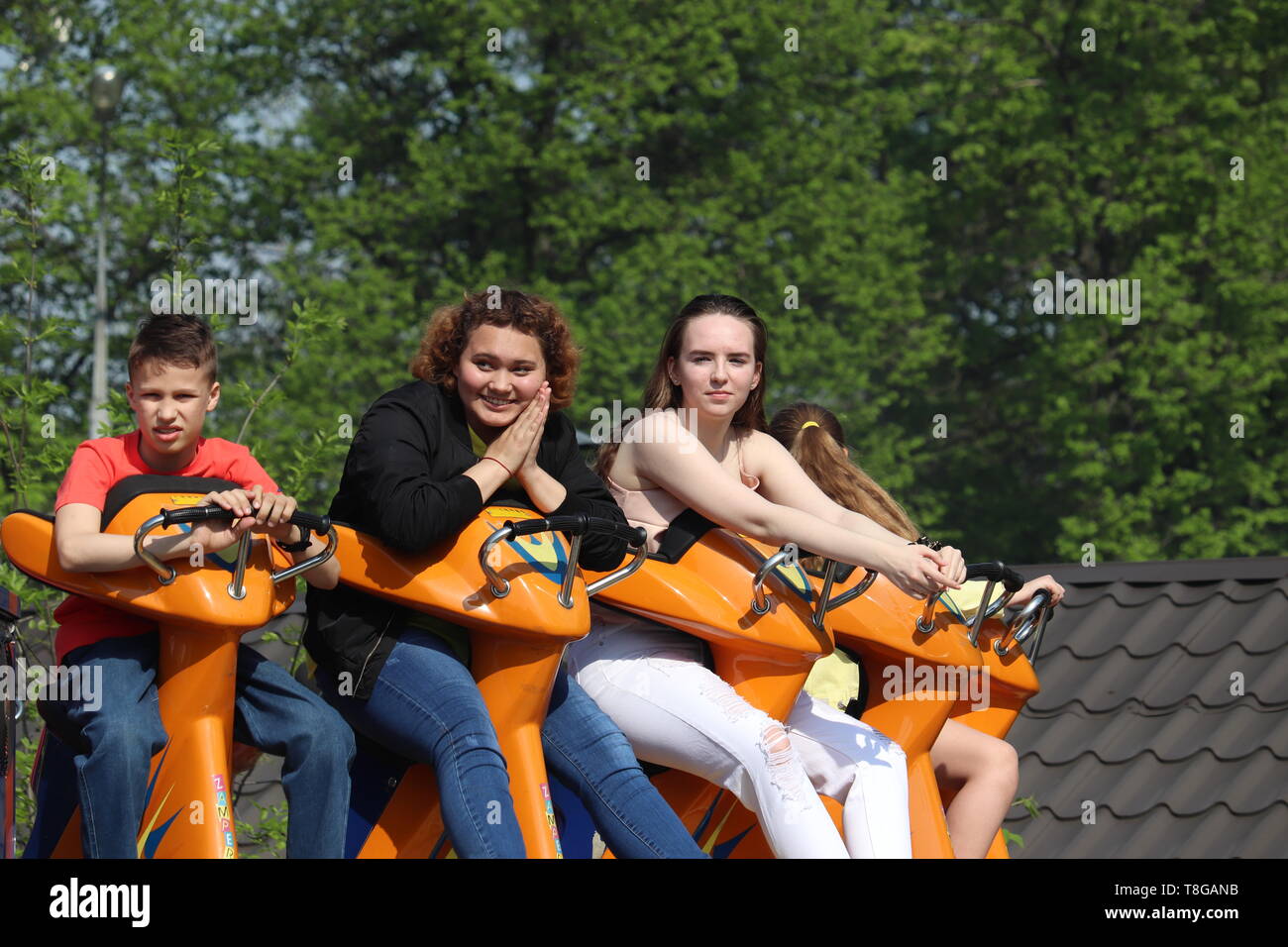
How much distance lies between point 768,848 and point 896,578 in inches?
24.3

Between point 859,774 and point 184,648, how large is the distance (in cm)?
140

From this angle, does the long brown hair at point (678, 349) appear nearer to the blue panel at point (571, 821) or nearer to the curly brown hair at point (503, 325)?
the curly brown hair at point (503, 325)

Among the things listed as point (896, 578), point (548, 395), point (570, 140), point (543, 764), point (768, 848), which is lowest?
point (768, 848)

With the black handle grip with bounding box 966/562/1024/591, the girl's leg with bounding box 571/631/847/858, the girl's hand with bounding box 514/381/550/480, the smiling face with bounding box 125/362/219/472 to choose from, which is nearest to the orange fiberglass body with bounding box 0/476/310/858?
the smiling face with bounding box 125/362/219/472

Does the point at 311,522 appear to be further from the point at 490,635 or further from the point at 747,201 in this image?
the point at 747,201

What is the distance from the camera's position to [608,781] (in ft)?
10.3

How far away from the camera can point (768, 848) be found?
3.46m

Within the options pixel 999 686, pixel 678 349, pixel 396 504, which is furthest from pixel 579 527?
pixel 999 686

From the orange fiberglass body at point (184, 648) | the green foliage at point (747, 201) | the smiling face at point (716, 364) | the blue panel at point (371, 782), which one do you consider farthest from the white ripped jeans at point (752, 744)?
the green foliage at point (747, 201)

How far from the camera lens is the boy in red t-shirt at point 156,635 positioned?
274 cm

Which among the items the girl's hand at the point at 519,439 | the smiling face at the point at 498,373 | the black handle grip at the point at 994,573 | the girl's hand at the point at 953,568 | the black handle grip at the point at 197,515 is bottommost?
the black handle grip at the point at 994,573
